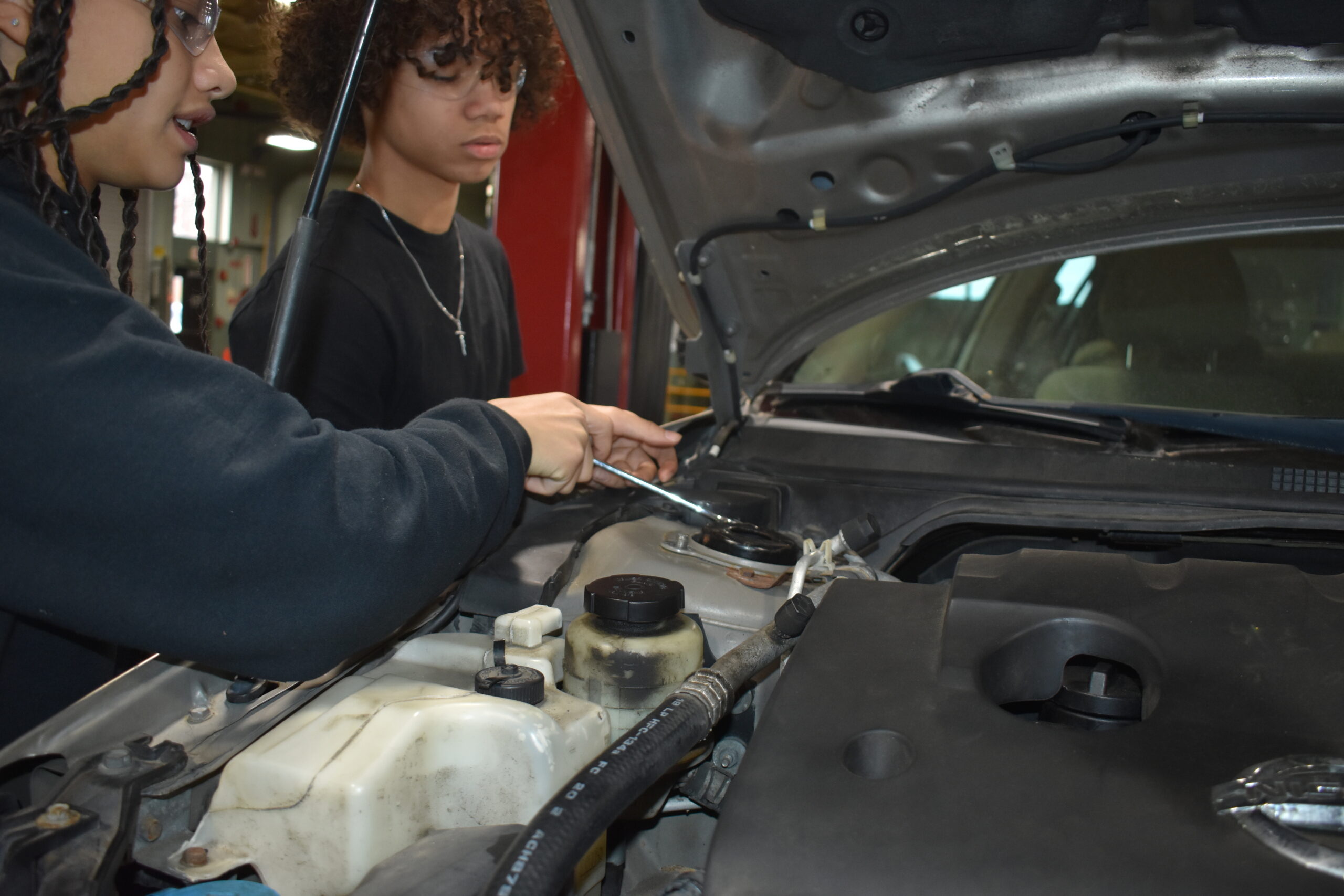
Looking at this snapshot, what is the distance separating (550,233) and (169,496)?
353 centimetres

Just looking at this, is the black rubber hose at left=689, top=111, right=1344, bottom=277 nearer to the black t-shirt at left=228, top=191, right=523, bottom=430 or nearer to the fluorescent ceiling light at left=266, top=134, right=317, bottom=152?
the black t-shirt at left=228, top=191, right=523, bottom=430

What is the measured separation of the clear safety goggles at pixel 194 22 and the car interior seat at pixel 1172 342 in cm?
129

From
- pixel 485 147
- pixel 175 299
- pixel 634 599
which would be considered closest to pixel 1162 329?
pixel 634 599

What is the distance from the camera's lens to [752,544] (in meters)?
1.09

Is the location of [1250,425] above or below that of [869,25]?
below

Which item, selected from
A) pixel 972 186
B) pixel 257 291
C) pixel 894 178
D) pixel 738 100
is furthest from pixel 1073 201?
pixel 257 291

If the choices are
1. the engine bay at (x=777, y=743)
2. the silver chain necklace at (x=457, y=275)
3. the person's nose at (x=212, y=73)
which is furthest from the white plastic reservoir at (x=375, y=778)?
the silver chain necklace at (x=457, y=275)

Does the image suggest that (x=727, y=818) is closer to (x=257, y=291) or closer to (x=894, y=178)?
(x=894, y=178)

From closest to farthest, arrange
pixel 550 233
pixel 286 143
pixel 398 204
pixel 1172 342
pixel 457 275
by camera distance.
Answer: pixel 1172 342 → pixel 398 204 → pixel 457 275 → pixel 550 233 → pixel 286 143

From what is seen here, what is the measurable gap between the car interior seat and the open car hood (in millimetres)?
201

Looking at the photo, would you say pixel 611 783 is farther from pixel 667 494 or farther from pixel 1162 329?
pixel 1162 329

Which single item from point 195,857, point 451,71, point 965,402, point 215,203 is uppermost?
point 215,203

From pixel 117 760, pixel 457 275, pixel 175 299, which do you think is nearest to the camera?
pixel 117 760

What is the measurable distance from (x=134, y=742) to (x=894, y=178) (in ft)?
3.61
